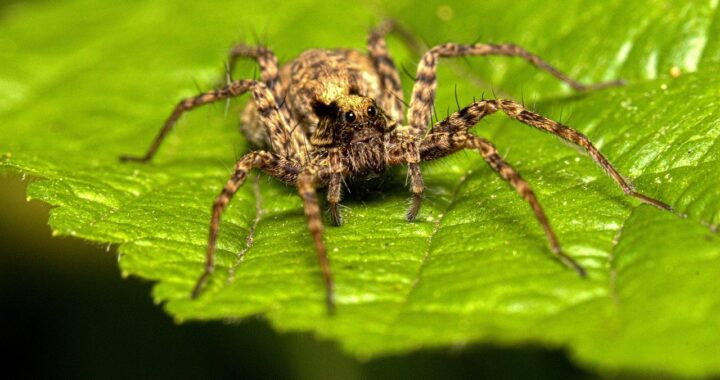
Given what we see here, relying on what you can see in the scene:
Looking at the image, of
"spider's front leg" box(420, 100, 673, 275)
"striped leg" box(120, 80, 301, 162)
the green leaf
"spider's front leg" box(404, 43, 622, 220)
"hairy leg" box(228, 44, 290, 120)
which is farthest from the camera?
"hairy leg" box(228, 44, 290, 120)

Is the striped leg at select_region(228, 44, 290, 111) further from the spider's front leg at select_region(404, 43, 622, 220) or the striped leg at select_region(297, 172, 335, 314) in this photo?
the striped leg at select_region(297, 172, 335, 314)

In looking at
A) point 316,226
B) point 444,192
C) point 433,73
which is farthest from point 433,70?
point 316,226

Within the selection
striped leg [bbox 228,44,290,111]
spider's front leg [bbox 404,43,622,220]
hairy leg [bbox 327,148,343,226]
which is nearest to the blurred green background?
hairy leg [bbox 327,148,343,226]

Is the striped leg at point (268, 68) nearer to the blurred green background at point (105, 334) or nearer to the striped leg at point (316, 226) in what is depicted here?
the striped leg at point (316, 226)

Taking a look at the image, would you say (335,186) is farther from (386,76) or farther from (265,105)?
(386,76)

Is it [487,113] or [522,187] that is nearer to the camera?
[522,187]

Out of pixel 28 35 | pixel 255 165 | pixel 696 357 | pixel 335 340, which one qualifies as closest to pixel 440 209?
pixel 255 165

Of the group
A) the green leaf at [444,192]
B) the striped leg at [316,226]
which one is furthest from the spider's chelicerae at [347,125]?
the green leaf at [444,192]
